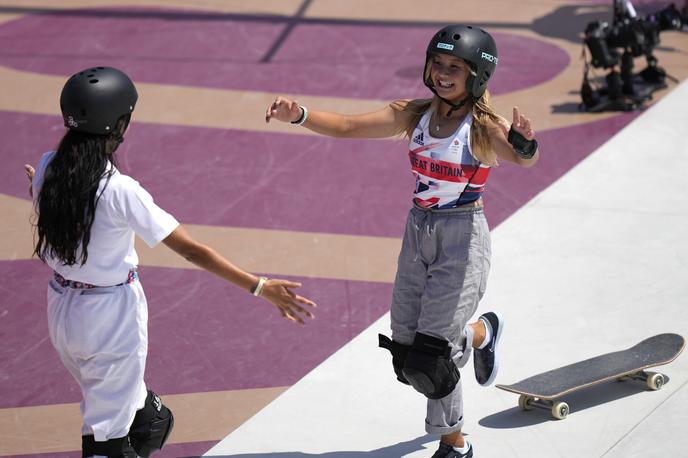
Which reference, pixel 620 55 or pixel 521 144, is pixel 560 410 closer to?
pixel 521 144

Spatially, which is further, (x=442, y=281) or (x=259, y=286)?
(x=442, y=281)

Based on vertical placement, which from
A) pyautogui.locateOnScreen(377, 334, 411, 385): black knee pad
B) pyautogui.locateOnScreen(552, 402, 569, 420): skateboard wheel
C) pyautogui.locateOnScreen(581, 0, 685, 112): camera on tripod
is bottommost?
pyautogui.locateOnScreen(581, 0, 685, 112): camera on tripod

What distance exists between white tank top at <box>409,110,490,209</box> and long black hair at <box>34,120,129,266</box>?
4.82ft

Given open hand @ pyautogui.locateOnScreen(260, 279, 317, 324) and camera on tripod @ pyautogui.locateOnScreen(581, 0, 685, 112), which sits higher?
open hand @ pyautogui.locateOnScreen(260, 279, 317, 324)

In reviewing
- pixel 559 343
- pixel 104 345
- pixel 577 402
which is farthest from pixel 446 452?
pixel 104 345

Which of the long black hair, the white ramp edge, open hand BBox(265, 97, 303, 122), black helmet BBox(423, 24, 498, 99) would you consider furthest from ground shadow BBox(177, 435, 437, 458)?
black helmet BBox(423, 24, 498, 99)

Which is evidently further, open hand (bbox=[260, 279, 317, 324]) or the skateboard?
the skateboard

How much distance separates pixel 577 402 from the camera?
590cm

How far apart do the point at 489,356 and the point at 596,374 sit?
658mm

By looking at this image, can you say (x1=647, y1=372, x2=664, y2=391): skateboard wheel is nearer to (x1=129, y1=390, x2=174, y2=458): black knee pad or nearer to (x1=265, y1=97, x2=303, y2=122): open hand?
(x1=265, y1=97, x2=303, y2=122): open hand

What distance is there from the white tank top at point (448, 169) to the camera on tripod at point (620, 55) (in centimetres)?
580

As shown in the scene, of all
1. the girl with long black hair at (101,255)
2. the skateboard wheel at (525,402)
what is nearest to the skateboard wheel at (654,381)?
the skateboard wheel at (525,402)

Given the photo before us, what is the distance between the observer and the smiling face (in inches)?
201

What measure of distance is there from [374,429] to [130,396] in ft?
5.01
